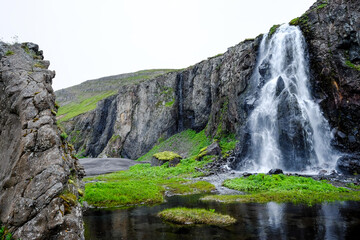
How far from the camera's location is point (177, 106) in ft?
268

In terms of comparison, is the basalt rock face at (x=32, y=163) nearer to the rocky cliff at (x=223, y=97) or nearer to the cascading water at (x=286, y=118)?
the cascading water at (x=286, y=118)

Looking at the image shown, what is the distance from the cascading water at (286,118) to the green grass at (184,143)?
64.5 ft

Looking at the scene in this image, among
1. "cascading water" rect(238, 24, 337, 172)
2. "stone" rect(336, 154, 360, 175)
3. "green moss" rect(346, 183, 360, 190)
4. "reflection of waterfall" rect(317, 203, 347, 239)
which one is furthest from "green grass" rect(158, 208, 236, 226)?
"cascading water" rect(238, 24, 337, 172)

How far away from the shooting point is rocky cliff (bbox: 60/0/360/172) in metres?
36.4

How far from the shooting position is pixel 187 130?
76.0m

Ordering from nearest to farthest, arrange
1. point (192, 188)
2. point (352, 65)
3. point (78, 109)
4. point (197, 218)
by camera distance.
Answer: point (197, 218), point (192, 188), point (352, 65), point (78, 109)

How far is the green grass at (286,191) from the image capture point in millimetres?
20000

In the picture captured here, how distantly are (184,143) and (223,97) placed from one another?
17.4 meters

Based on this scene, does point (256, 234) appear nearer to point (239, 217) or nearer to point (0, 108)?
point (239, 217)

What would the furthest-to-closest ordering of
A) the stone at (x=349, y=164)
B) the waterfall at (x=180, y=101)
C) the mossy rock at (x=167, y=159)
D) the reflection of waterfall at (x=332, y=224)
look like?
the waterfall at (x=180, y=101) → the mossy rock at (x=167, y=159) → the stone at (x=349, y=164) → the reflection of waterfall at (x=332, y=224)

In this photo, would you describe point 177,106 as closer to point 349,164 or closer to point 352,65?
point 352,65

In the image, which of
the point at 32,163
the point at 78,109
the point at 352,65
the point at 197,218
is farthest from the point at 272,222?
the point at 78,109

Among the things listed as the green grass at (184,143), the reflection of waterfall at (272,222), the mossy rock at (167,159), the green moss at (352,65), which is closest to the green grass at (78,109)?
the green grass at (184,143)

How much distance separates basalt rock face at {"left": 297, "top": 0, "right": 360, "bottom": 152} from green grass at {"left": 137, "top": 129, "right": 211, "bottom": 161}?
28.8 m
